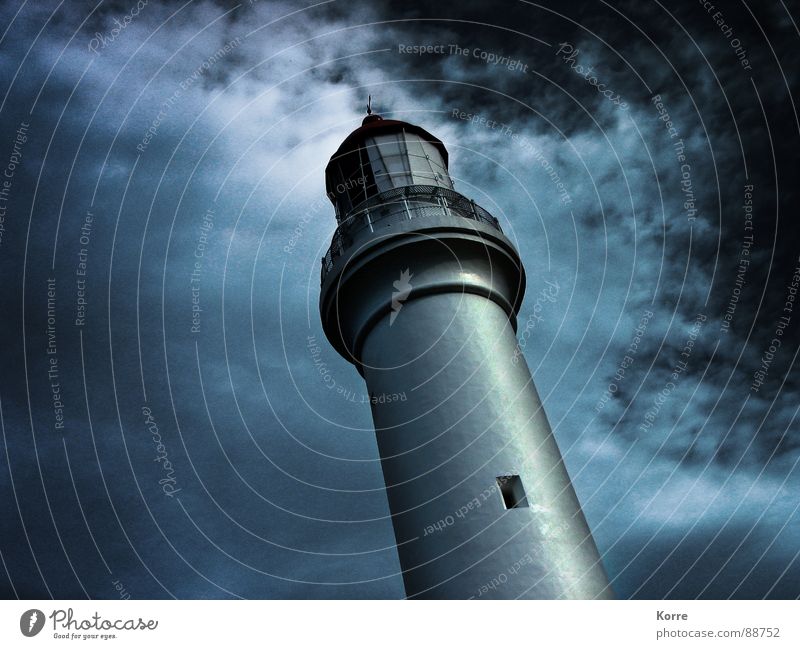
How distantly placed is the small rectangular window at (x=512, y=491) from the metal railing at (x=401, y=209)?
22.8 ft

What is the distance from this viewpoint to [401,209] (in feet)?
52.0

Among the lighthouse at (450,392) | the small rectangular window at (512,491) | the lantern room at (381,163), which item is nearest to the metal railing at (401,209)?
the lighthouse at (450,392)

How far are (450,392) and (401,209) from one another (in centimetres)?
529

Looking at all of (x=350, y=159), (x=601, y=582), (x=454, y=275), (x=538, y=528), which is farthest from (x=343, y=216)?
(x=601, y=582)

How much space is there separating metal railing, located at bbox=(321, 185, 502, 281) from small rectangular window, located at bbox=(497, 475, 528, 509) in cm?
696

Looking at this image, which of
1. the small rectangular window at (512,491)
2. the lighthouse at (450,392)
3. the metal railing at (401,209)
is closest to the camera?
the lighthouse at (450,392)

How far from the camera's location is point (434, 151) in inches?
760

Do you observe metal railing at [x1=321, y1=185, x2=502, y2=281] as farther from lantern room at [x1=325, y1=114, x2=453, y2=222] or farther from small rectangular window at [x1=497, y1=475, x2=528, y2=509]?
small rectangular window at [x1=497, y1=475, x2=528, y2=509]

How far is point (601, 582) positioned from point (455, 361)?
553 cm

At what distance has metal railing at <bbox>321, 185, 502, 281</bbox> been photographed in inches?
624

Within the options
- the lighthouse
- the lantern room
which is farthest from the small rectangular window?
the lantern room

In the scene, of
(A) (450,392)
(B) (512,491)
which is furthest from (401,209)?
(B) (512,491)

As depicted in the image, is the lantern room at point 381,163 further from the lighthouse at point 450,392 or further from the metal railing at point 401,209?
the metal railing at point 401,209

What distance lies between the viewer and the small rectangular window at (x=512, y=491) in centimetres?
1233
